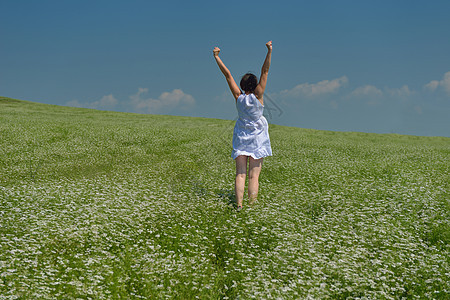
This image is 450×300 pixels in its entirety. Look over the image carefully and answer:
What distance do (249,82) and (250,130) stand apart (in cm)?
140

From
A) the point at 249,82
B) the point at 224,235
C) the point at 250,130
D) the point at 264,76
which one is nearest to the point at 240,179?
the point at 250,130

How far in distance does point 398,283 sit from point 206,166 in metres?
12.2

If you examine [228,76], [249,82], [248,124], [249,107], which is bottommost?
[248,124]

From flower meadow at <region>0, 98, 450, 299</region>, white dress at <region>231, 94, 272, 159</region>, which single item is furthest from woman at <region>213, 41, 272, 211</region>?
flower meadow at <region>0, 98, 450, 299</region>

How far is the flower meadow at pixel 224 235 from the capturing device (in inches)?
279

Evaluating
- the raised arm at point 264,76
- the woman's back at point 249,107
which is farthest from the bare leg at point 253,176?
the raised arm at point 264,76

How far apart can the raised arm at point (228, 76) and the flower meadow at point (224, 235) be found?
339 centimetres

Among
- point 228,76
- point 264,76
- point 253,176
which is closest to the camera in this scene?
point 264,76

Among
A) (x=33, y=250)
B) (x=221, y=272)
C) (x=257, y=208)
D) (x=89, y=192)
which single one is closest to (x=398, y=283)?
(x=221, y=272)

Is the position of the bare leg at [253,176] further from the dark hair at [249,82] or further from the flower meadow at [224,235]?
the dark hair at [249,82]

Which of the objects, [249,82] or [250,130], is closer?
[249,82]

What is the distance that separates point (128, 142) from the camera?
2605 centimetres

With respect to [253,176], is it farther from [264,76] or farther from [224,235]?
[264,76]

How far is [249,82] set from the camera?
10.8 m
